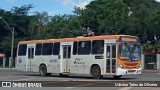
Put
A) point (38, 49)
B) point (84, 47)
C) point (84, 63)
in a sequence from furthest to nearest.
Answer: point (38, 49) → point (84, 47) → point (84, 63)

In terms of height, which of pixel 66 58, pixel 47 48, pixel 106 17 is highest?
pixel 106 17

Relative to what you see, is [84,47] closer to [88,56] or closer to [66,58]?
[88,56]

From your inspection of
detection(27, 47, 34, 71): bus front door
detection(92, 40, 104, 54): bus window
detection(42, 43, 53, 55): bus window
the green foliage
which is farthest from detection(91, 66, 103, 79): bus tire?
the green foliage

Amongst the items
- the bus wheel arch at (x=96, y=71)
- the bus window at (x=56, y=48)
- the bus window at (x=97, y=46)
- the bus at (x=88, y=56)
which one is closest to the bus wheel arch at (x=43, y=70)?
the bus at (x=88, y=56)

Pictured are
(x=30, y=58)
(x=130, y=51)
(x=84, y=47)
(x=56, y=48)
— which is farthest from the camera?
(x=30, y=58)

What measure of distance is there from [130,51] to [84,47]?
3.60 metres

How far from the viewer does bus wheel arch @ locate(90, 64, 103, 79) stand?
26.9 m

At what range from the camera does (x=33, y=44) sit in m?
33.8

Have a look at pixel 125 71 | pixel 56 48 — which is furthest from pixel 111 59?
pixel 56 48

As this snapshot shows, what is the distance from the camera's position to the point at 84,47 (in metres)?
28.5

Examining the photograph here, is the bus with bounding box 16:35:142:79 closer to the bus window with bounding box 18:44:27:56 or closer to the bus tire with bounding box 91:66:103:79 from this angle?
the bus tire with bounding box 91:66:103:79

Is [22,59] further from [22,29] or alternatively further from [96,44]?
[22,29]

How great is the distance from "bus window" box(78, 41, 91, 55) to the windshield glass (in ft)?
8.86

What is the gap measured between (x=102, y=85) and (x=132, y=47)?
5.99 meters
